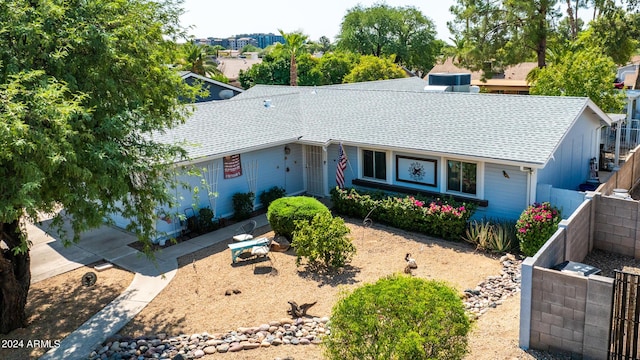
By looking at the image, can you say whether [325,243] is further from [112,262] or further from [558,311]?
[112,262]

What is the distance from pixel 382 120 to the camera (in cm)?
1991

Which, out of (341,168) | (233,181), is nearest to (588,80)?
(341,168)

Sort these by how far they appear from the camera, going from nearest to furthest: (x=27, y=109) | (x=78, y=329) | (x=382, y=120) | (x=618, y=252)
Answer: (x=27, y=109) < (x=78, y=329) < (x=618, y=252) < (x=382, y=120)

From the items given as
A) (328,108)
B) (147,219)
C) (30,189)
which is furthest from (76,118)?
(328,108)

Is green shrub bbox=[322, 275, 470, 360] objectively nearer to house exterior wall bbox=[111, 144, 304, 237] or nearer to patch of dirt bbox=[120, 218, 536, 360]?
patch of dirt bbox=[120, 218, 536, 360]

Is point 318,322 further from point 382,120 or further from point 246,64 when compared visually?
point 246,64

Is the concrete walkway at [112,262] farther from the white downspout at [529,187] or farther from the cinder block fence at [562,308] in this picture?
the white downspout at [529,187]

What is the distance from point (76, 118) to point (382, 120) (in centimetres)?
1270

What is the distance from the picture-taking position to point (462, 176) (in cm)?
1700

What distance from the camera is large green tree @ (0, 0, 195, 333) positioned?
8078mm

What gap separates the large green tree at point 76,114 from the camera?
26.5 ft

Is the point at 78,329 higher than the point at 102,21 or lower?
lower

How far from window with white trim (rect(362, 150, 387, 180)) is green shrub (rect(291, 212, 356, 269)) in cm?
537

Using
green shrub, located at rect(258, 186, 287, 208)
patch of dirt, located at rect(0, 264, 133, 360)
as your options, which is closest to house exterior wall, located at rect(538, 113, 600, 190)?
green shrub, located at rect(258, 186, 287, 208)
